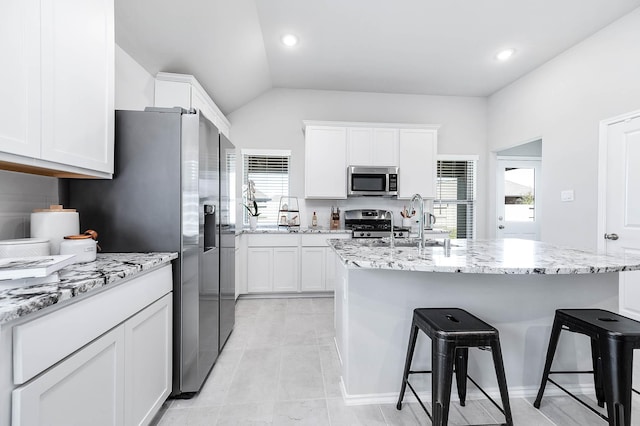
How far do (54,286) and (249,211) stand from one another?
3.28m

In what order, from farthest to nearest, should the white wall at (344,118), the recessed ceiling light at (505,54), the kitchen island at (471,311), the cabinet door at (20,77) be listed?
the white wall at (344,118) < the recessed ceiling light at (505,54) < the kitchen island at (471,311) < the cabinet door at (20,77)

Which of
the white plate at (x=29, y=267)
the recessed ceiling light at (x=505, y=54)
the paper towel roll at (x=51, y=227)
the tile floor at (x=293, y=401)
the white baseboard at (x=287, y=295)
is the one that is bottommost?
the tile floor at (x=293, y=401)

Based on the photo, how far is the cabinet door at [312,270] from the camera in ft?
12.6

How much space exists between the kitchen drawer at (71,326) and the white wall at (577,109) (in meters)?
4.04

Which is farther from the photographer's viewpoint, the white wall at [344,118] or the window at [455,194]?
the window at [455,194]

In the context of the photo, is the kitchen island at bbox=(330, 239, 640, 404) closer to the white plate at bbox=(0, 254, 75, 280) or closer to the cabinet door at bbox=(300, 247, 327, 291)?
the white plate at bbox=(0, 254, 75, 280)

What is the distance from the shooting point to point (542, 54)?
3428mm

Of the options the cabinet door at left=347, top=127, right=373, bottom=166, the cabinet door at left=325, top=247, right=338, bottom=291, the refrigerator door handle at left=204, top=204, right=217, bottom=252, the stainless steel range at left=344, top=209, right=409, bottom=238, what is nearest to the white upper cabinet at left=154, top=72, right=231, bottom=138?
the refrigerator door handle at left=204, top=204, right=217, bottom=252

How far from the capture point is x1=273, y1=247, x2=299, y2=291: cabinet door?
3.81 metres

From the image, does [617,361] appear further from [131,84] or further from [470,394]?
→ [131,84]

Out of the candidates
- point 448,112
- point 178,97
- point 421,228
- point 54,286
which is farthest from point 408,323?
point 448,112

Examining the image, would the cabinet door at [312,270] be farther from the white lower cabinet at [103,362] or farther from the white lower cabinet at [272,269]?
the white lower cabinet at [103,362]

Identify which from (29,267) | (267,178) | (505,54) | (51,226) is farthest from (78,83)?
(505,54)

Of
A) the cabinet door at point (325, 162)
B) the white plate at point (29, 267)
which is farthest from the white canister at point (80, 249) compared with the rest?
the cabinet door at point (325, 162)
